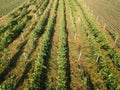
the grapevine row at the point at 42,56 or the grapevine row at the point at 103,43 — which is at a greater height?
the grapevine row at the point at 42,56

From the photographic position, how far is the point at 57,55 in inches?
744

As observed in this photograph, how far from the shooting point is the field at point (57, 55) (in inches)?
591

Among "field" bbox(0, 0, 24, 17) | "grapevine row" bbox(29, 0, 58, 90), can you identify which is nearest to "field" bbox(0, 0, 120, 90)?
"grapevine row" bbox(29, 0, 58, 90)

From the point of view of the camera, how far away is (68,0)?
42.2 m

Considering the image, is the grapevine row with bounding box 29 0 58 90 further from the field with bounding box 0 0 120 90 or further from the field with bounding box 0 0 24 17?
the field with bounding box 0 0 24 17

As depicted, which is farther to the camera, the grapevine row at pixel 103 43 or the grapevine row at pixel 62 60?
the grapevine row at pixel 103 43

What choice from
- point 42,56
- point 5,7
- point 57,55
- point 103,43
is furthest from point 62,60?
point 5,7

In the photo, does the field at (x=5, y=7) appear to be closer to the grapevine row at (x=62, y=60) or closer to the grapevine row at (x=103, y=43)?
the grapevine row at (x=62, y=60)

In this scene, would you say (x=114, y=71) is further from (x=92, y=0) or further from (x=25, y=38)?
(x=92, y=0)

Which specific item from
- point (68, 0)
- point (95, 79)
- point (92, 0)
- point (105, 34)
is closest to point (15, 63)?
point (95, 79)

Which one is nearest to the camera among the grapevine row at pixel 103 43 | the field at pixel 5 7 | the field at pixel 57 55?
the field at pixel 57 55

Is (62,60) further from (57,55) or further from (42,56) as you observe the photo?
(42,56)

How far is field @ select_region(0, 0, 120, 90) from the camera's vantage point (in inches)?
591

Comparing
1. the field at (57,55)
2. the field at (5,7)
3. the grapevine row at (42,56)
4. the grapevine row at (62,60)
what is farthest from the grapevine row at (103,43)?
the field at (5,7)
